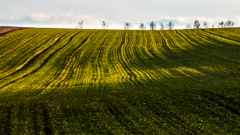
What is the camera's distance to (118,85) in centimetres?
3088

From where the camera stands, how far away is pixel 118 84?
103 ft

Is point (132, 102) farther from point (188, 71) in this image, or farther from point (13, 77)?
point (13, 77)

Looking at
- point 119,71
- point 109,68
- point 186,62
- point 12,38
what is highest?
point 12,38

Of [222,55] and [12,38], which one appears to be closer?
[222,55]

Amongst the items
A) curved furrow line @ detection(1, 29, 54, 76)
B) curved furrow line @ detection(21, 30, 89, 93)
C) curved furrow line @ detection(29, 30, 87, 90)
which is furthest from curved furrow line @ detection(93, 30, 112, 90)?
curved furrow line @ detection(1, 29, 54, 76)

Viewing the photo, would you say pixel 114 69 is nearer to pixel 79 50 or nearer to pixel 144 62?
pixel 144 62

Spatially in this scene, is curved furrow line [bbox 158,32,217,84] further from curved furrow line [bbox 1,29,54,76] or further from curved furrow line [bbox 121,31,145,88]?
curved furrow line [bbox 1,29,54,76]

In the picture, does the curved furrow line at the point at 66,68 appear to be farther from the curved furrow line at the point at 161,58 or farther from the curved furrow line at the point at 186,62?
the curved furrow line at the point at 186,62

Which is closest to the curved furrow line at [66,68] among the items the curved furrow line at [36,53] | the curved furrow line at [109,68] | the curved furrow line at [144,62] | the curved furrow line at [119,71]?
the curved furrow line at [36,53]

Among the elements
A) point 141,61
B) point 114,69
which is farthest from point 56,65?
point 141,61

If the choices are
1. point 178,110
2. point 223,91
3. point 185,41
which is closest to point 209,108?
point 178,110

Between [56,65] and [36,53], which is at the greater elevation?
[36,53]

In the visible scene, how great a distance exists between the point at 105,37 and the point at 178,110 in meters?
64.3

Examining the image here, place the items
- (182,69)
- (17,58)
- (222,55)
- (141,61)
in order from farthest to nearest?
(17,58)
(222,55)
(141,61)
(182,69)
